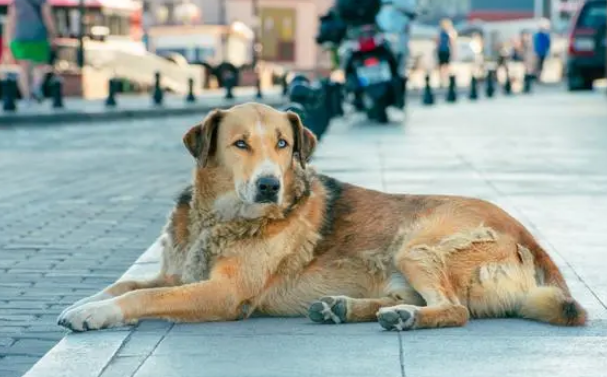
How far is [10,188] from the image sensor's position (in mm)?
12781

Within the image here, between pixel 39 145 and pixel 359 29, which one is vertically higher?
pixel 359 29

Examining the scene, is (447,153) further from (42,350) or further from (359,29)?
(42,350)

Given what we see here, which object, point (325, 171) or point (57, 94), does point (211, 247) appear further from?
point (57, 94)

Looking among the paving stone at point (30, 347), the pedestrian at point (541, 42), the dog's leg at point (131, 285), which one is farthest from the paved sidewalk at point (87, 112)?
the paving stone at point (30, 347)

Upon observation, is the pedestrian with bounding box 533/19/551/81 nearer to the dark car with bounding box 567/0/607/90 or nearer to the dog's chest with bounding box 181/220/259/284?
the dark car with bounding box 567/0/607/90

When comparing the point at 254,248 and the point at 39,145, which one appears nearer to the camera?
the point at 254,248

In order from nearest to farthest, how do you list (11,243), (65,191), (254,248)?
(254,248)
(11,243)
(65,191)

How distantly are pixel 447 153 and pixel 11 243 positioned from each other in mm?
7080

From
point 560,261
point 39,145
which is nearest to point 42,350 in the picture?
point 560,261

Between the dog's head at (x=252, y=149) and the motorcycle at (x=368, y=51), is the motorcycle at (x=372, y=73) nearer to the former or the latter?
the motorcycle at (x=368, y=51)

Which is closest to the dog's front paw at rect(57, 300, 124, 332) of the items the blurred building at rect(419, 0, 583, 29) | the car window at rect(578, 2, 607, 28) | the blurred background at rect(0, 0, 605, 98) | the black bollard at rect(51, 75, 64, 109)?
the blurred background at rect(0, 0, 605, 98)

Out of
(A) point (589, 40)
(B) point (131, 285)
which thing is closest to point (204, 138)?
(B) point (131, 285)

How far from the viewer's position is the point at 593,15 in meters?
35.3

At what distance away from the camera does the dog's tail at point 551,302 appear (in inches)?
230
